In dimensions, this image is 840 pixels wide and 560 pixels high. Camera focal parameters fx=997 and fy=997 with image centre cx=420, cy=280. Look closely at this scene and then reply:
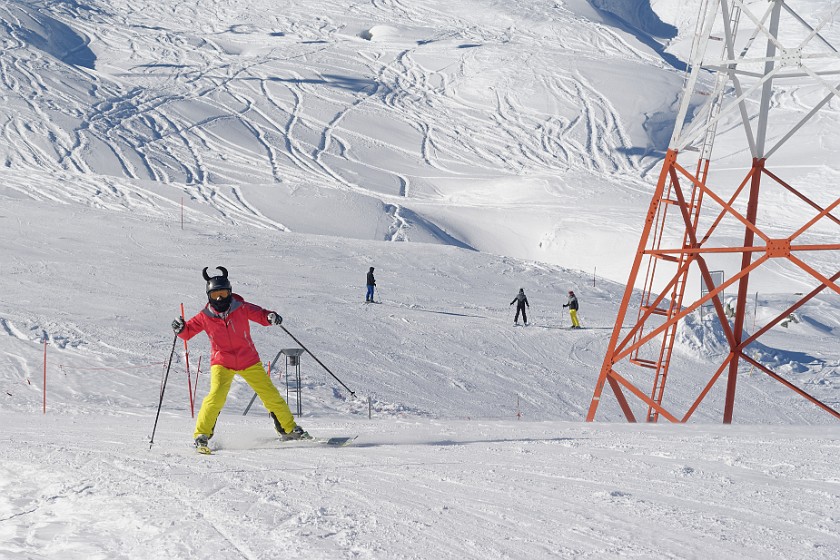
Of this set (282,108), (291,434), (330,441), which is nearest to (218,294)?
(291,434)

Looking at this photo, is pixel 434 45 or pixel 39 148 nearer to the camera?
pixel 39 148

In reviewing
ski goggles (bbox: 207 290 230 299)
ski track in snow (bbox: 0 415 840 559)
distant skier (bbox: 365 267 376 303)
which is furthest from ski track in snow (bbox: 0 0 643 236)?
ski track in snow (bbox: 0 415 840 559)

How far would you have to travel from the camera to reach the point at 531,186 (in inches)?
2037

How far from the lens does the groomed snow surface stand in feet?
16.5

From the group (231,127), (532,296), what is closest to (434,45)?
(231,127)

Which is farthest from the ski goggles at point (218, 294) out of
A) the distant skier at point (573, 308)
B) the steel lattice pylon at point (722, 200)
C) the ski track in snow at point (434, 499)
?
the distant skier at point (573, 308)

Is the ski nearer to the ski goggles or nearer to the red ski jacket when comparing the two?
the red ski jacket

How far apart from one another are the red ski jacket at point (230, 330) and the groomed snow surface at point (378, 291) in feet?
2.32

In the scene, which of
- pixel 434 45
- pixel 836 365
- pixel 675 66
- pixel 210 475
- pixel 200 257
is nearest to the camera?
pixel 210 475

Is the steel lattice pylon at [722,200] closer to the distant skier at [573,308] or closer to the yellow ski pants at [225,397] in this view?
the yellow ski pants at [225,397]

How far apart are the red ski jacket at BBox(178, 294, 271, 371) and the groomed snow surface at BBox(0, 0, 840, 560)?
0.71 meters

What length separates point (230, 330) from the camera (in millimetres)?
7676

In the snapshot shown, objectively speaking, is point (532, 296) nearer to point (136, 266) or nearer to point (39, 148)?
point (136, 266)

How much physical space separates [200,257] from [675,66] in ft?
206
